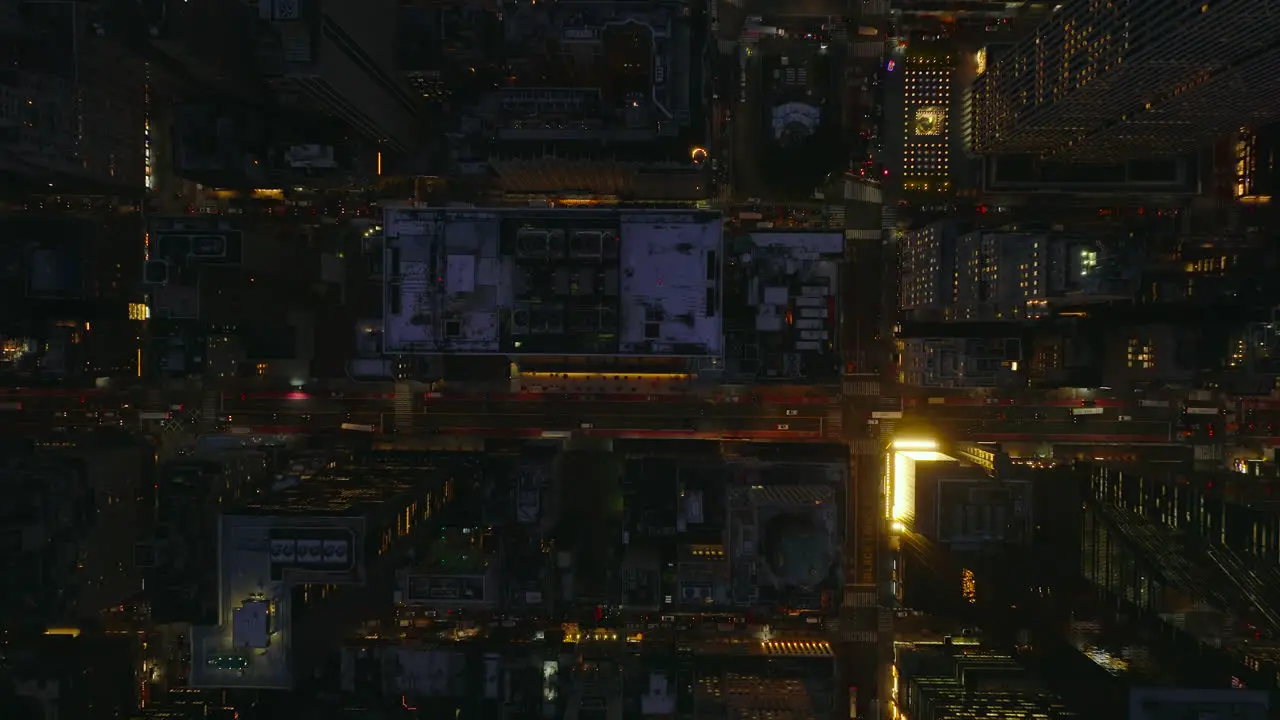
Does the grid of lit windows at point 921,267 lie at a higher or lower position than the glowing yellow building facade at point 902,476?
higher

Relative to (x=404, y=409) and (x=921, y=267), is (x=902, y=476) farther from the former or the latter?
(x=404, y=409)

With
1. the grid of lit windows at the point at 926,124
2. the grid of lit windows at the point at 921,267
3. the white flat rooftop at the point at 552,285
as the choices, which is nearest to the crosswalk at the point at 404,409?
the white flat rooftop at the point at 552,285

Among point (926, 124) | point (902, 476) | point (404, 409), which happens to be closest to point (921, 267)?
point (926, 124)

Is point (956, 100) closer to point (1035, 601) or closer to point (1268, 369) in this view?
point (1268, 369)

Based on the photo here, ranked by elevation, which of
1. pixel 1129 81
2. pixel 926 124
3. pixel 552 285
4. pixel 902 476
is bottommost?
pixel 902 476

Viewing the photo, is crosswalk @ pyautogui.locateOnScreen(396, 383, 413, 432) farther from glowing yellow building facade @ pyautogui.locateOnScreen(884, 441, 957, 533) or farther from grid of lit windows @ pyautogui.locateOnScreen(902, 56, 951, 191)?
grid of lit windows @ pyautogui.locateOnScreen(902, 56, 951, 191)

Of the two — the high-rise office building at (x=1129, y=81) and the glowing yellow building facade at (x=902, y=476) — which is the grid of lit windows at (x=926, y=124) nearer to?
the high-rise office building at (x=1129, y=81)
